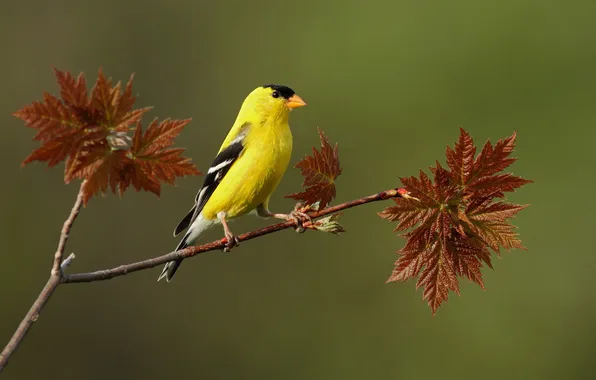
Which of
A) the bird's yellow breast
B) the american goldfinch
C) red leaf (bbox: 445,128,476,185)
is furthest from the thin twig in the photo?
the bird's yellow breast

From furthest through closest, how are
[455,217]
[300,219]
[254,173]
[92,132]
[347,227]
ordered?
[347,227]
[254,173]
[300,219]
[455,217]
[92,132]

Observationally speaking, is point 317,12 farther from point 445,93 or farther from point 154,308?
point 154,308

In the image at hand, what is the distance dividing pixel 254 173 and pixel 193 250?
1270mm

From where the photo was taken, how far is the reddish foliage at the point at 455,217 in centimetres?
206

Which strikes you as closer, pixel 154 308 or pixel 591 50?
pixel 154 308

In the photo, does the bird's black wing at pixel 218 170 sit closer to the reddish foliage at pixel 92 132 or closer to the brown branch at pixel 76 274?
the brown branch at pixel 76 274

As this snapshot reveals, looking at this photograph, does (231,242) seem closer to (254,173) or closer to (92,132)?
(92,132)

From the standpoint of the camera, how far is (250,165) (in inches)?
133

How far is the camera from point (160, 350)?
15.2 meters

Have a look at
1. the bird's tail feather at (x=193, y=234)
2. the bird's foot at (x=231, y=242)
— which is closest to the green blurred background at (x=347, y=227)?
the bird's tail feather at (x=193, y=234)

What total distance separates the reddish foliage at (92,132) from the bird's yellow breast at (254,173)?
132 centimetres

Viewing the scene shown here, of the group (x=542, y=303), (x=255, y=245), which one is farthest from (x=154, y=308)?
(x=542, y=303)

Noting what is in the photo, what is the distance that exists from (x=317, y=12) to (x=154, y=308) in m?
11.7

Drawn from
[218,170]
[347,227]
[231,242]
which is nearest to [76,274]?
[231,242]
